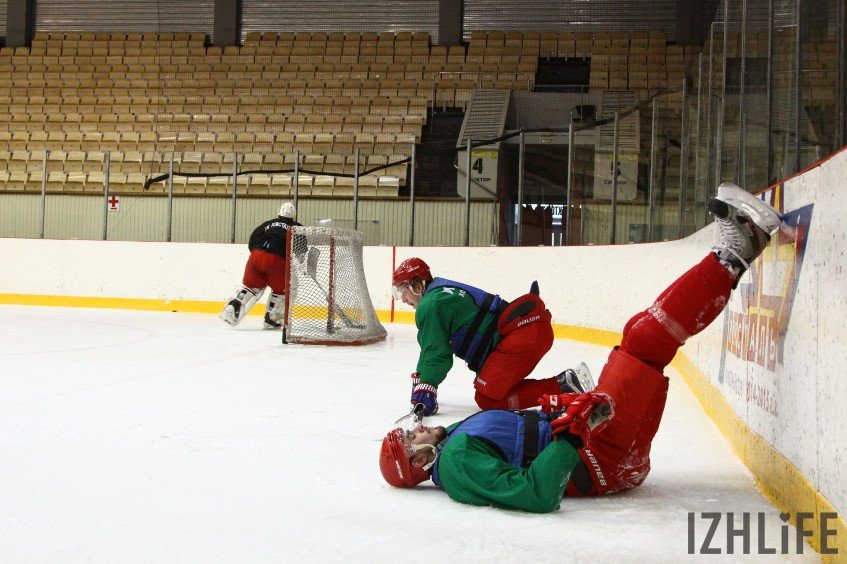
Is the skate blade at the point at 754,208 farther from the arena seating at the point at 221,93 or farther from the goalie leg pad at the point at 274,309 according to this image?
the arena seating at the point at 221,93

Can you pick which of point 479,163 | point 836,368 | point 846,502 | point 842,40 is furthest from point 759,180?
point 479,163

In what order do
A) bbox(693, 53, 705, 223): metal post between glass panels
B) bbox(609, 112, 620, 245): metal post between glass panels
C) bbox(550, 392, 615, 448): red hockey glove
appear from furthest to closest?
1. bbox(609, 112, 620, 245): metal post between glass panels
2. bbox(693, 53, 705, 223): metal post between glass panels
3. bbox(550, 392, 615, 448): red hockey glove

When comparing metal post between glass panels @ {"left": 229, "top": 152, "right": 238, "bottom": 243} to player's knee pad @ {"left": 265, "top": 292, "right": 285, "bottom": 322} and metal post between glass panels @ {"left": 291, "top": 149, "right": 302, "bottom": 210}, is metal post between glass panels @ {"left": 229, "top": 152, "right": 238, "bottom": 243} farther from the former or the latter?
player's knee pad @ {"left": 265, "top": 292, "right": 285, "bottom": 322}

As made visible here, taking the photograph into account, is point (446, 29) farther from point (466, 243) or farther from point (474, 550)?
point (474, 550)

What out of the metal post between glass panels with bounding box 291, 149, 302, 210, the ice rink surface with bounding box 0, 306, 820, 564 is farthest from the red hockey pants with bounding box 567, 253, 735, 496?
the metal post between glass panels with bounding box 291, 149, 302, 210

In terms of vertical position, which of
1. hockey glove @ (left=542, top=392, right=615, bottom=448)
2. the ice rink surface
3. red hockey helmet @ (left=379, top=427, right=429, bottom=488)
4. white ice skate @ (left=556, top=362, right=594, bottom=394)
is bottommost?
the ice rink surface

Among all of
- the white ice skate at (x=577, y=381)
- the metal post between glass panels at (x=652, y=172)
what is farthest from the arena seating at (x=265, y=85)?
the white ice skate at (x=577, y=381)

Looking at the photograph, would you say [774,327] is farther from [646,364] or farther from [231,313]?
[231,313]

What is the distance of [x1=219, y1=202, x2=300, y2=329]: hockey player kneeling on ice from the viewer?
985cm

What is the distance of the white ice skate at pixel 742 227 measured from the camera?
2939mm

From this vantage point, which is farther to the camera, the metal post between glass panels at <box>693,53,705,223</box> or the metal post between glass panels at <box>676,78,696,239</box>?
the metal post between glass panels at <box>676,78,696,239</box>

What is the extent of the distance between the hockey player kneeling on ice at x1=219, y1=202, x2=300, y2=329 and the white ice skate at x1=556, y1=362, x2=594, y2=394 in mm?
5607

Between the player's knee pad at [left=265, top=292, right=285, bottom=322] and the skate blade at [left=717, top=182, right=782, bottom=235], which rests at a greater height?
the skate blade at [left=717, top=182, right=782, bottom=235]

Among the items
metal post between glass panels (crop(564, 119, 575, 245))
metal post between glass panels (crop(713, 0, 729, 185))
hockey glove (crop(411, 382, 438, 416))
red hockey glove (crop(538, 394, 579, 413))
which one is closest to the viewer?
red hockey glove (crop(538, 394, 579, 413))
